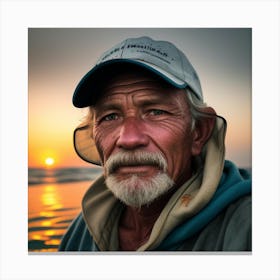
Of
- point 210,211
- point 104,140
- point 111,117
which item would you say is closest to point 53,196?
point 104,140

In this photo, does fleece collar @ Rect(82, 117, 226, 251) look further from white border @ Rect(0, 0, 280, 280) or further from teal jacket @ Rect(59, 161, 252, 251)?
white border @ Rect(0, 0, 280, 280)

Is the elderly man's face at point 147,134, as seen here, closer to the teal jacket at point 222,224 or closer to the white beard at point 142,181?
the white beard at point 142,181

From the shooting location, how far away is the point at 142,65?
2350 millimetres

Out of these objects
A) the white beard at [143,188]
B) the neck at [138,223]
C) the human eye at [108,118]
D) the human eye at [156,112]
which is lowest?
the neck at [138,223]

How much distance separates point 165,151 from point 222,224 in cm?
42

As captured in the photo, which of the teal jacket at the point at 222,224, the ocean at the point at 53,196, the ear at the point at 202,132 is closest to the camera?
the teal jacket at the point at 222,224

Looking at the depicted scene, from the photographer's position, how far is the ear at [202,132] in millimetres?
2475

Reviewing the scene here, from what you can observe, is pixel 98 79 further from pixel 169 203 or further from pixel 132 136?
pixel 169 203
